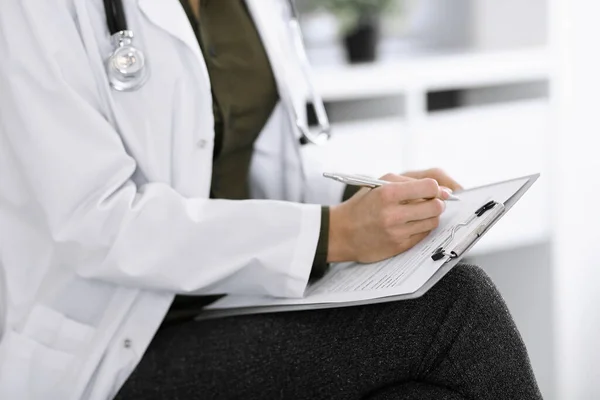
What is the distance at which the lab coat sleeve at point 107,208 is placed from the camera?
1070mm

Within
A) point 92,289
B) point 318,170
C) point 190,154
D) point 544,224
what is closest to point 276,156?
point 318,170

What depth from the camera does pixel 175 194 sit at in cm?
112

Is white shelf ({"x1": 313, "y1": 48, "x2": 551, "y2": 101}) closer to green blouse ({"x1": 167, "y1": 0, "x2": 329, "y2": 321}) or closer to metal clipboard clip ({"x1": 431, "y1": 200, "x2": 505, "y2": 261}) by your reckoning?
green blouse ({"x1": 167, "y1": 0, "x2": 329, "y2": 321})

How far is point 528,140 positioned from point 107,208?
147 cm

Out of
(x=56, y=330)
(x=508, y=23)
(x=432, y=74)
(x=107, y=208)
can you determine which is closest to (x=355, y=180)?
(x=107, y=208)

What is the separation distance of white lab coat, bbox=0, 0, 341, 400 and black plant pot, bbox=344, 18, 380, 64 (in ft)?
4.18

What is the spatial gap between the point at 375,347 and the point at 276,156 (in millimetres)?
475

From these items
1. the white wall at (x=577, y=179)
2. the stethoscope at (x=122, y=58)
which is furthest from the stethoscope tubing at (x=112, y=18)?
the white wall at (x=577, y=179)

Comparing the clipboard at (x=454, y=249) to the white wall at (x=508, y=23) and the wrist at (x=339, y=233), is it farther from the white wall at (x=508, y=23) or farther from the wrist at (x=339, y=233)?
the white wall at (x=508, y=23)

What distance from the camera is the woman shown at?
107cm

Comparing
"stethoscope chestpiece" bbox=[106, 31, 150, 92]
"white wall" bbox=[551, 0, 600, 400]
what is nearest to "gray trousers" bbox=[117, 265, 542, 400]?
"stethoscope chestpiece" bbox=[106, 31, 150, 92]

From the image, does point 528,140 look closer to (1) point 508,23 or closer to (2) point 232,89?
(1) point 508,23

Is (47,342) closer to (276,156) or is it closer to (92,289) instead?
(92,289)

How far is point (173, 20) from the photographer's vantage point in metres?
1.19
